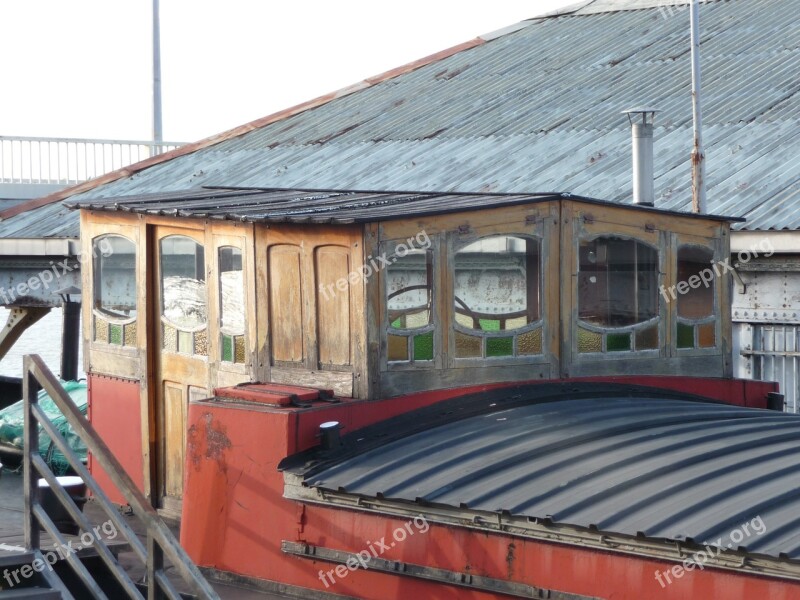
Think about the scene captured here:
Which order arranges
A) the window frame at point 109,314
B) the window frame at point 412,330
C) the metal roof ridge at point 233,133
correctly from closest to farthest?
the window frame at point 412,330, the window frame at point 109,314, the metal roof ridge at point 233,133

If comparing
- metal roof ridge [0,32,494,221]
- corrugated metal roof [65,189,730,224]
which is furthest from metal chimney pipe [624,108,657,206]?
metal roof ridge [0,32,494,221]

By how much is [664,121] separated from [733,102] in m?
0.99

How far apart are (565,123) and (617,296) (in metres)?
10.2

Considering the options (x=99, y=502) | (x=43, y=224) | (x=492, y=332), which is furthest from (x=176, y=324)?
(x=43, y=224)

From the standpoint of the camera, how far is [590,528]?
232 inches

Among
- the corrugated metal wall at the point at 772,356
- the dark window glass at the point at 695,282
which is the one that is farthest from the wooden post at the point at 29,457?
the corrugated metal wall at the point at 772,356

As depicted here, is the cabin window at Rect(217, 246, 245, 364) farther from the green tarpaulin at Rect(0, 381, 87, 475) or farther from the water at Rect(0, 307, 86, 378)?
the water at Rect(0, 307, 86, 378)

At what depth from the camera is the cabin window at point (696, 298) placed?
9.41m

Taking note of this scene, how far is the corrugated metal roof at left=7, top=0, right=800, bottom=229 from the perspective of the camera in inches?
614

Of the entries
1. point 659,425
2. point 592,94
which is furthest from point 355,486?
point 592,94

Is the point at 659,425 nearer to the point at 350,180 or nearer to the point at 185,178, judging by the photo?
the point at 350,180

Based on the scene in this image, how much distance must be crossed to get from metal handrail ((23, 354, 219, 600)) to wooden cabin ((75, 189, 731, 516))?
6.35 ft

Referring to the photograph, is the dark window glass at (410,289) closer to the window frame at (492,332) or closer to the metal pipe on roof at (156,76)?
the window frame at (492,332)

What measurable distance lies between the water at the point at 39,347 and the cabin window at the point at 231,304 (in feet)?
101
